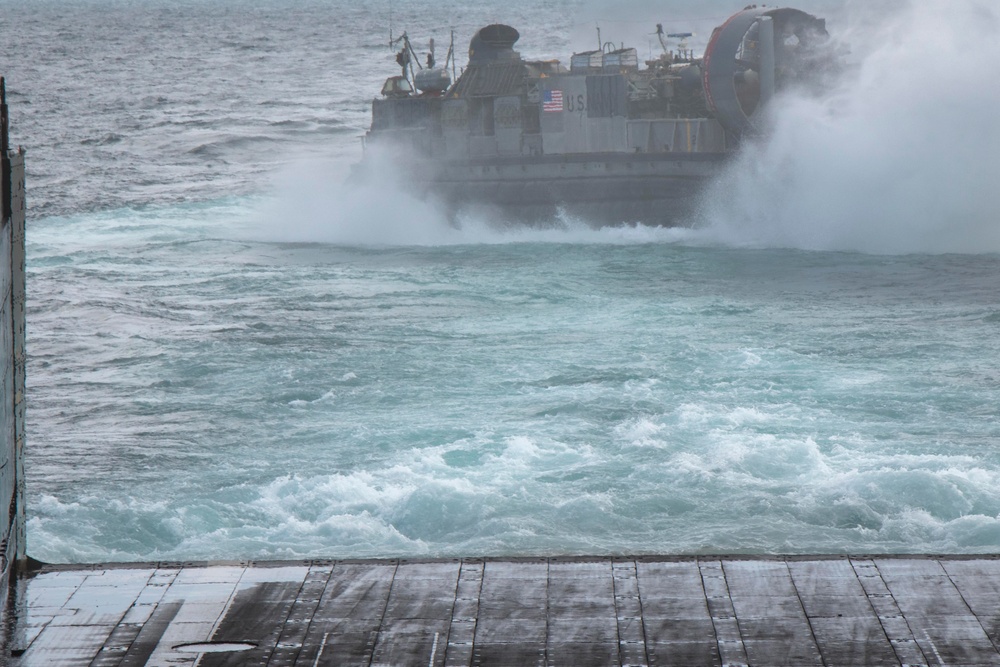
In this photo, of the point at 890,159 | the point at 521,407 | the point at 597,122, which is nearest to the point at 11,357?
the point at 521,407

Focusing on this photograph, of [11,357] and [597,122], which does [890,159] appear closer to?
[597,122]

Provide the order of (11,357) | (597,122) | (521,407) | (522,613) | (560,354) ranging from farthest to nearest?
(597,122), (560,354), (521,407), (11,357), (522,613)

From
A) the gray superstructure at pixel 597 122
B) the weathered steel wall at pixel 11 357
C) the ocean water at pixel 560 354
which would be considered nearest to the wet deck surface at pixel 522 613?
the weathered steel wall at pixel 11 357

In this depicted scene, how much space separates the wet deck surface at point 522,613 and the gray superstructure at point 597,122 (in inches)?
952

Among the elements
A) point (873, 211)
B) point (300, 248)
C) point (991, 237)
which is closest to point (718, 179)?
point (873, 211)

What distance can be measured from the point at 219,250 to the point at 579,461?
20.0 m

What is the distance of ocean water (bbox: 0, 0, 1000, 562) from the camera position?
15.0 m

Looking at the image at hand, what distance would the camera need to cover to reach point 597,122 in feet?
111

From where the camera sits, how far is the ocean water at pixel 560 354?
15.0 metres

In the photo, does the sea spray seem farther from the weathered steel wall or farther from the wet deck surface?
the weathered steel wall

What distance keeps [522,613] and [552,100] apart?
27.1m

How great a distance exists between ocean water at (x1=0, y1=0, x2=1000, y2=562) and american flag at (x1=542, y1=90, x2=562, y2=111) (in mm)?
3219

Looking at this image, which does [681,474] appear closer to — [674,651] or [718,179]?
[674,651]

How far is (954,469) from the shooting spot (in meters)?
15.8
